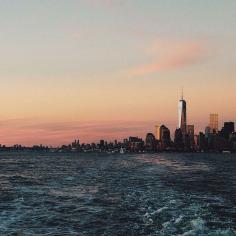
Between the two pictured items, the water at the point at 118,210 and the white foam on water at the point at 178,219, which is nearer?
the water at the point at 118,210

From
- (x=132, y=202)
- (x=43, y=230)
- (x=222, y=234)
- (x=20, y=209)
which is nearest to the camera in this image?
(x=222, y=234)

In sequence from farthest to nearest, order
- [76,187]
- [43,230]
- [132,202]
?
[76,187]
[132,202]
[43,230]

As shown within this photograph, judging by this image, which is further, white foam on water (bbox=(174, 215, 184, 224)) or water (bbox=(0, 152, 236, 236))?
white foam on water (bbox=(174, 215, 184, 224))

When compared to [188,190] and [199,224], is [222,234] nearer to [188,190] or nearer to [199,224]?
[199,224]

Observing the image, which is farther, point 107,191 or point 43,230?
point 107,191

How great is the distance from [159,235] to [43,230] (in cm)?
739

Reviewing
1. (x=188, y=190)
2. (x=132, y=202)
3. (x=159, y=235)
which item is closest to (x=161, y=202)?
(x=132, y=202)

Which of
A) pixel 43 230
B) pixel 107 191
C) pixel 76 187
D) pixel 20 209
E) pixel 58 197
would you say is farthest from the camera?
pixel 76 187

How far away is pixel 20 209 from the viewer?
4069 centimetres

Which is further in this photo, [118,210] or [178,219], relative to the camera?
[118,210]

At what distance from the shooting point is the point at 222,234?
2950 cm

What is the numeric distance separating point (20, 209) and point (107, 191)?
1452 centimetres

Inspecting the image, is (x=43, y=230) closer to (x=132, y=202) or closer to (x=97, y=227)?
(x=97, y=227)

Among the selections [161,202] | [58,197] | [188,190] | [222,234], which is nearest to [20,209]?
[58,197]
